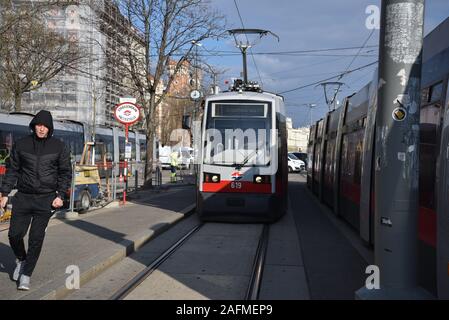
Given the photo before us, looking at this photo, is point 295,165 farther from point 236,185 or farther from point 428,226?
point 428,226

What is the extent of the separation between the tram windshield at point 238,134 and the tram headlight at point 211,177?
11.4 inches

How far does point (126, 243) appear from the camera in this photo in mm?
8836

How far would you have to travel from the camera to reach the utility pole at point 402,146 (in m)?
4.98

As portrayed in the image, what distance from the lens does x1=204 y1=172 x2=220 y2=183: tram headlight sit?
491 inches

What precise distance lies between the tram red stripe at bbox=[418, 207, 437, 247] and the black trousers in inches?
160

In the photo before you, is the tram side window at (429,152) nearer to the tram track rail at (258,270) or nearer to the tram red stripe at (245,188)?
the tram track rail at (258,270)

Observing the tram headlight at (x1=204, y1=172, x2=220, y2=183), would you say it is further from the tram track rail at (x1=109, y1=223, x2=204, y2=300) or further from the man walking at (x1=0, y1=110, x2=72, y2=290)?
the man walking at (x1=0, y1=110, x2=72, y2=290)

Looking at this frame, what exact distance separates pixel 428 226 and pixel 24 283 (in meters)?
4.31

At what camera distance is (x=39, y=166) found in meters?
6.14

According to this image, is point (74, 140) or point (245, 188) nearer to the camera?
point (245, 188)

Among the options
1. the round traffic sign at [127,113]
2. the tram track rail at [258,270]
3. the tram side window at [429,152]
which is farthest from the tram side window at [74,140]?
the tram side window at [429,152]

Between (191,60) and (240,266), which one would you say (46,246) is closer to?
(240,266)

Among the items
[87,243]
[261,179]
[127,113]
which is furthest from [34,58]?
[87,243]
